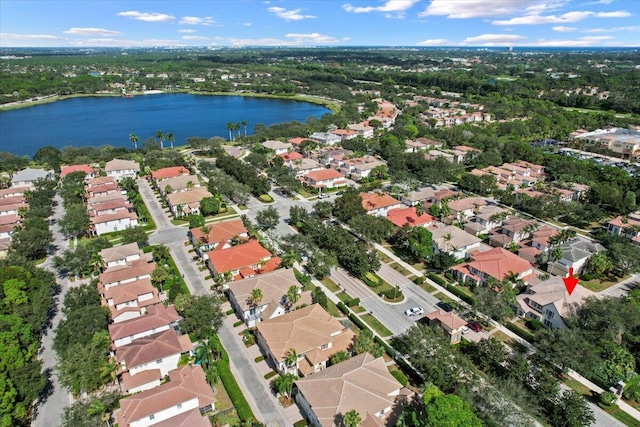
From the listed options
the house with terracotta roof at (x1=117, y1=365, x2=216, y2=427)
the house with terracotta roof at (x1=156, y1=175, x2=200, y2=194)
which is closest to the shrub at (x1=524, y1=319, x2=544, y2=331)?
the house with terracotta roof at (x1=117, y1=365, x2=216, y2=427)

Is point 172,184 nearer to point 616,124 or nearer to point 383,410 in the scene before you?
point 383,410

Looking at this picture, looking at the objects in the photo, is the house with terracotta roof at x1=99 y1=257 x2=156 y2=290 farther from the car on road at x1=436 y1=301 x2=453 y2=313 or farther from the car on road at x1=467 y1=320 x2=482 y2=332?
the car on road at x1=467 y1=320 x2=482 y2=332

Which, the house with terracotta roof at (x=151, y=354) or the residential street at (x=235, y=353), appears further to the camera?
the house with terracotta roof at (x=151, y=354)

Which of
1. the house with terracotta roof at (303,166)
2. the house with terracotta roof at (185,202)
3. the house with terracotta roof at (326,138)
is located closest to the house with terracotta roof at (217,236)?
the house with terracotta roof at (185,202)

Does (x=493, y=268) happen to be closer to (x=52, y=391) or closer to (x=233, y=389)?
(x=233, y=389)

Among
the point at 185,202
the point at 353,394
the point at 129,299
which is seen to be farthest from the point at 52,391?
the point at 185,202

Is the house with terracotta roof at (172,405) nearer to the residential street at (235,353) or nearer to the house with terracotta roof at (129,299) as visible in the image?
the residential street at (235,353)
